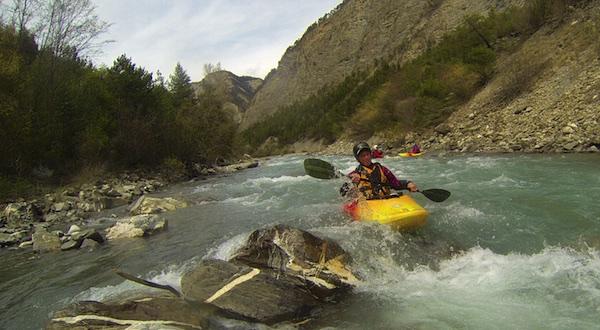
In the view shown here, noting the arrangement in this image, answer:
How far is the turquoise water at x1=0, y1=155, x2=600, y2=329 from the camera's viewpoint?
13.0ft

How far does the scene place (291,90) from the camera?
69750 mm

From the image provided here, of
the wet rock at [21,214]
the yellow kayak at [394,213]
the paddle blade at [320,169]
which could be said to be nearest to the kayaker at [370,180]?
the yellow kayak at [394,213]

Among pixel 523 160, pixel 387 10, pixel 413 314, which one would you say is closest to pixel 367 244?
pixel 413 314

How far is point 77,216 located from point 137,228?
368cm

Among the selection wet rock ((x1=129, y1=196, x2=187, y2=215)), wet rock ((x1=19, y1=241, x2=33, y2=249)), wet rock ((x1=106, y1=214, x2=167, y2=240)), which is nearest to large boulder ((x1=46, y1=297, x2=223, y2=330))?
wet rock ((x1=106, y1=214, x2=167, y2=240))

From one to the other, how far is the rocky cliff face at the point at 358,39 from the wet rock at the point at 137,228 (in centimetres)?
2694

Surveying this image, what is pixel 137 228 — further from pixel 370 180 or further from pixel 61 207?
pixel 61 207

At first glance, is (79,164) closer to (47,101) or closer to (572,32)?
(47,101)

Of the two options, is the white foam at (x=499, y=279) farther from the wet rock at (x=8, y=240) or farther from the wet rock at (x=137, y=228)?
the wet rock at (x=8, y=240)

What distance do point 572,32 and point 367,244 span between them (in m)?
15.7

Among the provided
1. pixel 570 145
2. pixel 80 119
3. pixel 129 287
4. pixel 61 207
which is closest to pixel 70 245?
pixel 129 287

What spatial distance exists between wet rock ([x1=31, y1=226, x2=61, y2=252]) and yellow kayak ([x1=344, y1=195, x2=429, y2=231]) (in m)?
5.30

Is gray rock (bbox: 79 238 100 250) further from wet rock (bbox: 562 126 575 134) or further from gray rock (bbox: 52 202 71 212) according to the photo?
wet rock (bbox: 562 126 575 134)

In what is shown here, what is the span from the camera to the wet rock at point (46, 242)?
804cm
